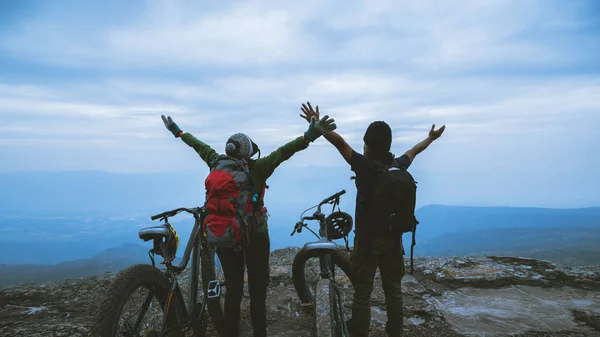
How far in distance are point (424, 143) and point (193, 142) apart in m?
3.19

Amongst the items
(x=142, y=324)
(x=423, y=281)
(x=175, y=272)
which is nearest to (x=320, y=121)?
(x=175, y=272)

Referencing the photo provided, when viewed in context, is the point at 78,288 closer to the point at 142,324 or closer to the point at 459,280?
the point at 142,324

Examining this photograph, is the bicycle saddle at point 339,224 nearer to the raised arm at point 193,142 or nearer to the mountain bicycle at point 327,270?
the mountain bicycle at point 327,270

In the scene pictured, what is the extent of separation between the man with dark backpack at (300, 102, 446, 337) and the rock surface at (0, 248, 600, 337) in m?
1.21

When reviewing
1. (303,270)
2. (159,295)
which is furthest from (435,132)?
(159,295)

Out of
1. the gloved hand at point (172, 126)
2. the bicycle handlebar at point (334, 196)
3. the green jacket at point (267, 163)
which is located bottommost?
the bicycle handlebar at point (334, 196)

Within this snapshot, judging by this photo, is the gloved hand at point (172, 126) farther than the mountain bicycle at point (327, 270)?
Yes

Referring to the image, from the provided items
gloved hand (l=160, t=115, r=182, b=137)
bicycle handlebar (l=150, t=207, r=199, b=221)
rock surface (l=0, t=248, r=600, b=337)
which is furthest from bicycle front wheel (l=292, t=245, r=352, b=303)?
gloved hand (l=160, t=115, r=182, b=137)

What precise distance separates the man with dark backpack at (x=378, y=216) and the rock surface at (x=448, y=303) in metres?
1.21

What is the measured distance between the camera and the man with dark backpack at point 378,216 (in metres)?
4.12

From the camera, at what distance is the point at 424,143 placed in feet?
17.3

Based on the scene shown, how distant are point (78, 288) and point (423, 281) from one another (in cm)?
669

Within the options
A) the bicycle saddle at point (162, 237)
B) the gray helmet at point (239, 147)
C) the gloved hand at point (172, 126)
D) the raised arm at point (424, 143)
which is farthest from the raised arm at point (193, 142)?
the raised arm at point (424, 143)

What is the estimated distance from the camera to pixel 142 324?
12.0 ft
